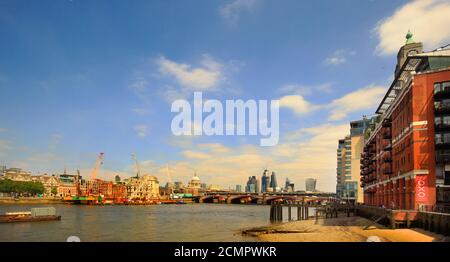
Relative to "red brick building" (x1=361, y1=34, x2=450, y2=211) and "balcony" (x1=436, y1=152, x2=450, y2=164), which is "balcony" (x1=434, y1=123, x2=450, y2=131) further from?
"balcony" (x1=436, y1=152, x2=450, y2=164)

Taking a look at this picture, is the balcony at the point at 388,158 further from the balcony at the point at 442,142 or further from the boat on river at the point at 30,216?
the boat on river at the point at 30,216

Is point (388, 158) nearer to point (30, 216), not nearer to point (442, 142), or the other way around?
point (442, 142)

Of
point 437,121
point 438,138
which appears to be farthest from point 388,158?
point 437,121

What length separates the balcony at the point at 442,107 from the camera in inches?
2031

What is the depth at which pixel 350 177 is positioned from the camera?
190 metres

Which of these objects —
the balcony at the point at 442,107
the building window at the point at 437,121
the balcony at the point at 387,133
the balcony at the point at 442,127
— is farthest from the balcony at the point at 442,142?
the balcony at the point at 387,133

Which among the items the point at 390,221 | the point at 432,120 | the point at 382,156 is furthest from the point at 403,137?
the point at 382,156

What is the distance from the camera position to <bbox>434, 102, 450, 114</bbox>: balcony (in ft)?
169

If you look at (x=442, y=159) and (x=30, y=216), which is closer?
(x=442, y=159)

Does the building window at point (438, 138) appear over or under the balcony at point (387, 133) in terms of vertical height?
under

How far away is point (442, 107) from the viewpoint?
5200 centimetres

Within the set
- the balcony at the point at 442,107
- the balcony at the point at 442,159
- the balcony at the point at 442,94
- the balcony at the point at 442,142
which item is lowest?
the balcony at the point at 442,159
